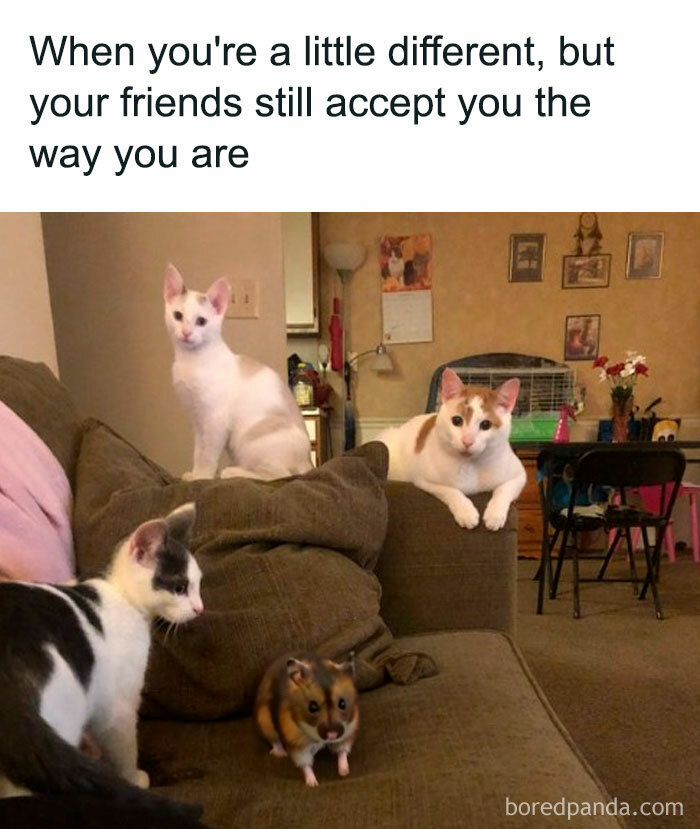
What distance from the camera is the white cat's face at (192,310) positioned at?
113cm

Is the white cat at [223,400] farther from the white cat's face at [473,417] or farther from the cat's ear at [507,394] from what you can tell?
the cat's ear at [507,394]

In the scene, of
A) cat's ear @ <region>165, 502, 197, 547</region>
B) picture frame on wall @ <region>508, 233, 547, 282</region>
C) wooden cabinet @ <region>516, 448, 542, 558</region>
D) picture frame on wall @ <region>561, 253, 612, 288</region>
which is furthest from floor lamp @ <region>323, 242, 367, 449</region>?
cat's ear @ <region>165, 502, 197, 547</region>

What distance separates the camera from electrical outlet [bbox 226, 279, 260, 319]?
1.79 m

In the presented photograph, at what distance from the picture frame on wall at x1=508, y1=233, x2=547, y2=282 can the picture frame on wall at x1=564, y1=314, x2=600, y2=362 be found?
0.32 meters

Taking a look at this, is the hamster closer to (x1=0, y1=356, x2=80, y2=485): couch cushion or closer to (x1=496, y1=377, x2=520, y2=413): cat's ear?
(x1=0, y1=356, x2=80, y2=485): couch cushion

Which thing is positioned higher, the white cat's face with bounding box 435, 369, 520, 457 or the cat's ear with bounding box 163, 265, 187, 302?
the cat's ear with bounding box 163, 265, 187, 302

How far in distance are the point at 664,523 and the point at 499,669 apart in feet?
5.81

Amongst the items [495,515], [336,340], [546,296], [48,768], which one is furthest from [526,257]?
[48,768]

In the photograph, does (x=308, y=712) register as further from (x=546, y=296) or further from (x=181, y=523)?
(x=546, y=296)

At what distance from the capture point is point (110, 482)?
946 millimetres

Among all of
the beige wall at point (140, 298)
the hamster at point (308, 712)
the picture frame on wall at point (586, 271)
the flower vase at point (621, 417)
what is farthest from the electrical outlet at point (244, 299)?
the picture frame on wall at point (586, 271)

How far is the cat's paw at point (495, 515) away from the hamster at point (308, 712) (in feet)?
1.42

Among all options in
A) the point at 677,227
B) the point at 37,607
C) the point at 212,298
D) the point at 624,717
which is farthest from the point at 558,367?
the point at 37,607
